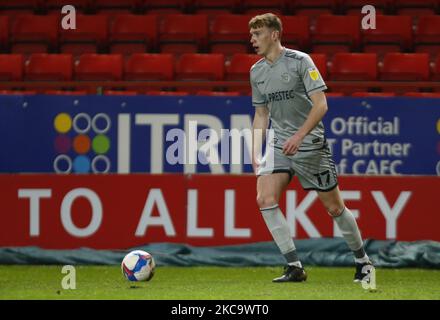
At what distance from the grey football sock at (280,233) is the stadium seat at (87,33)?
6427mm

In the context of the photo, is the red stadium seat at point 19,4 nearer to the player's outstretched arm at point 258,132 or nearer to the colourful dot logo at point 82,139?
the colourful dot logo at point 82,139

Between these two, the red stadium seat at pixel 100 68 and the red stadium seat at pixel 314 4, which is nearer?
the red stadium seat at pixel 100 68

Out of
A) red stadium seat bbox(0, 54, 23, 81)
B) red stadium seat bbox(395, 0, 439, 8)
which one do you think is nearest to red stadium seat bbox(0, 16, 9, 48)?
red stadium seat bbox(0, 54, 23, 81)

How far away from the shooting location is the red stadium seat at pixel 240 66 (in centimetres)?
1138

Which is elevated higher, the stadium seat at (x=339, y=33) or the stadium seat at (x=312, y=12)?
the stadium seat at (x=312, y=12)

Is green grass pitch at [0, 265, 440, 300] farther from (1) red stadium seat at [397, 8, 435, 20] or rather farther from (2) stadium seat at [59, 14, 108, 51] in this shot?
(1) red stadium seat at [397, 8, 435, 20]

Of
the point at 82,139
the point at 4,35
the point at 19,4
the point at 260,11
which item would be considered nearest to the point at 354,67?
the point at 260,11

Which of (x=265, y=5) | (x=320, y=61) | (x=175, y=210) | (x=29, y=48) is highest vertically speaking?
(x=265, y=5)

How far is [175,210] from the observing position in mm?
8727

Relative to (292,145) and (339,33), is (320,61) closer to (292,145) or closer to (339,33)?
(339,33)

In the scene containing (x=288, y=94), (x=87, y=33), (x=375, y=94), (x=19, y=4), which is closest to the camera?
(x=288, y=94)

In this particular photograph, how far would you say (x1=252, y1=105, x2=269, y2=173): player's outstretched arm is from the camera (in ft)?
22.6

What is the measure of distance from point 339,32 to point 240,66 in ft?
5.86

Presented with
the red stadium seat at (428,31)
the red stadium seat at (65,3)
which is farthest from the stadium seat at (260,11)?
the red stadium seat at (65,3)
